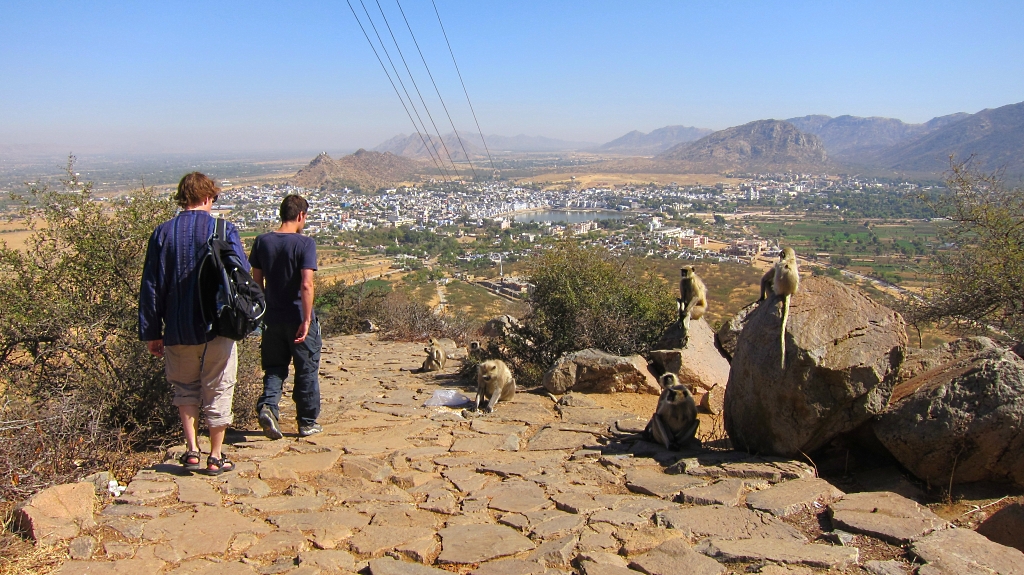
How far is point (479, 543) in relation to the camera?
400 cm

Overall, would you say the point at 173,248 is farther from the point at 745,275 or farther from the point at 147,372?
the point at 745,275

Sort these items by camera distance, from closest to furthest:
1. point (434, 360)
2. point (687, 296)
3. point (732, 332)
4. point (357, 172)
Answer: point (732, 332), point (687, 296), point (434, 360), point (357, 172)

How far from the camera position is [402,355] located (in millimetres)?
12453

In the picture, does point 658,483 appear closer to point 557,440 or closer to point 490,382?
point 557,440

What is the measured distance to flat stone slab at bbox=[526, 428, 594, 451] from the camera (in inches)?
245

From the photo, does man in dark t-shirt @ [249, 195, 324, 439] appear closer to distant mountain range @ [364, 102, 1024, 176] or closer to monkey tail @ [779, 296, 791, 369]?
monkey tail @ [779, 296, 791, 369]

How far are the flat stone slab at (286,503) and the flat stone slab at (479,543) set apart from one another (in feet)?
3.42

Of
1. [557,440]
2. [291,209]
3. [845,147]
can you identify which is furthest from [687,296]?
[845,147]

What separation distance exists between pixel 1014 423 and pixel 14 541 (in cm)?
681

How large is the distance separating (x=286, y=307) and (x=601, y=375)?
4.62m

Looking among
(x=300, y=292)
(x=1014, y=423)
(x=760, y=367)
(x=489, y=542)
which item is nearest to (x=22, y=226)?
(x=300, y=292)

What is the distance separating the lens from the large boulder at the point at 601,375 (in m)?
8.74

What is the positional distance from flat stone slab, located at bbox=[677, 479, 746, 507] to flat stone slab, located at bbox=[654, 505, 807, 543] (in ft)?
0.31

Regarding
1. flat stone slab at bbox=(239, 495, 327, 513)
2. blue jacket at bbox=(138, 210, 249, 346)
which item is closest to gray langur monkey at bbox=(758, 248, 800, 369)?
flat stone slab at bbox=(239, 495, 327, 513)
